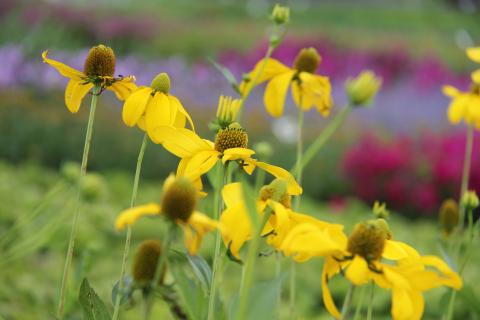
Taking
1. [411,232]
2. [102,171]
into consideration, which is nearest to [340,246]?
[411,232]

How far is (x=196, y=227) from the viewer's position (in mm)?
581

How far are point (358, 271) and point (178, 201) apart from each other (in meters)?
0.15

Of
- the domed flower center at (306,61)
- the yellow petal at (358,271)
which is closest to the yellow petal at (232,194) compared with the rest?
the yellow petal at (358,271)

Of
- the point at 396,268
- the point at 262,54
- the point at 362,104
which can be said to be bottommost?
the point at 262,54

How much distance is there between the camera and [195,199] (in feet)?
1.90

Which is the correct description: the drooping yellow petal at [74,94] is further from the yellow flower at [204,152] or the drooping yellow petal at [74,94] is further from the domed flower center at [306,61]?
the domed flower center at [306,61]

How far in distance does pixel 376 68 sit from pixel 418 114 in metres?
0.67

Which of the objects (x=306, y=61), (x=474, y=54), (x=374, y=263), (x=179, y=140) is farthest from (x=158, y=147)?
(x=374, y=263)

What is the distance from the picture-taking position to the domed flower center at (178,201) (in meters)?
0.56

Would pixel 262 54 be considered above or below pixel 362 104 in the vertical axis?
below

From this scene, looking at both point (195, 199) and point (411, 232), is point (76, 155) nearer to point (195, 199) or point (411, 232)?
point (411, 232)

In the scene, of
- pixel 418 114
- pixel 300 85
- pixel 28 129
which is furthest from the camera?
pixel 418 114

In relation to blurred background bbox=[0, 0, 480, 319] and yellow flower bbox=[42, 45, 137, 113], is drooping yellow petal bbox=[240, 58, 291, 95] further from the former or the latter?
blurred background bbox=[0, 0, 480, 319]

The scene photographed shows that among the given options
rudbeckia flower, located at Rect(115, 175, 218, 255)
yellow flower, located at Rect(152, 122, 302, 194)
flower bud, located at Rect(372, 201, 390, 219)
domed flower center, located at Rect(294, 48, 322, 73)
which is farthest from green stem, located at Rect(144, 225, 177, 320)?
domed flower center, located at Rect(294, 48, 322, 73)
